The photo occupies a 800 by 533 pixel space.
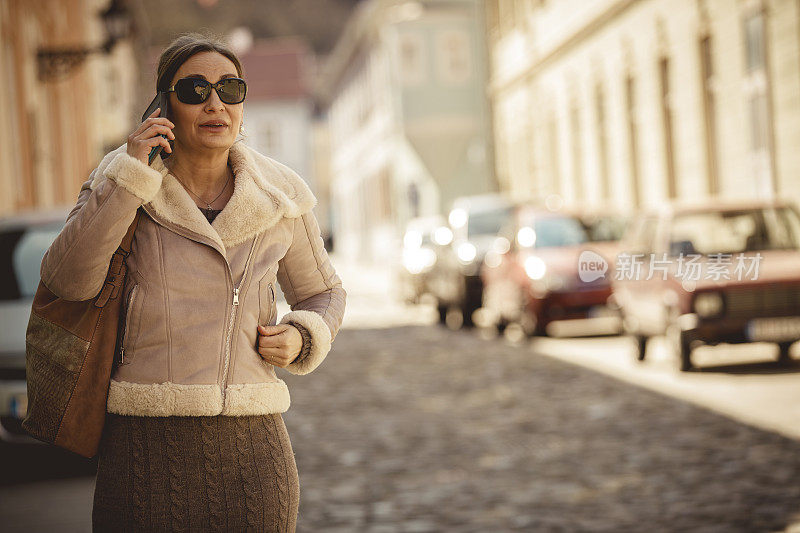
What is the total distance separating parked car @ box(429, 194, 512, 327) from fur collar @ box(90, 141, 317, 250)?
803 inches

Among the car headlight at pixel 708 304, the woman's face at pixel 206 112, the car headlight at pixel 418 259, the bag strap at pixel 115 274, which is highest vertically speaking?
the woman's face at pixel 206 112

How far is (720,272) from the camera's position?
11.5 meters

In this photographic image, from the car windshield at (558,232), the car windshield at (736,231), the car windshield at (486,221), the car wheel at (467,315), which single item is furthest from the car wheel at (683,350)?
the car windshield at (486,221)

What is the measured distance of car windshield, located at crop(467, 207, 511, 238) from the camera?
78.5 feet

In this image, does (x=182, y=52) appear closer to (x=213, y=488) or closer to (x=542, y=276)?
(x=213, y=488)

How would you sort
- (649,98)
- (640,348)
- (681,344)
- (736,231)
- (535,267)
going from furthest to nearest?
(649,98) → (535,267) → (640,348) → (681,344) → (736,231)

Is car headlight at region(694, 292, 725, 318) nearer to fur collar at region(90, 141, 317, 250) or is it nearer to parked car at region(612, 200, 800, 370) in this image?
parked car at region(612, 200, 800, 370)

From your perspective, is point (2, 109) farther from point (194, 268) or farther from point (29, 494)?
point (194, 268)

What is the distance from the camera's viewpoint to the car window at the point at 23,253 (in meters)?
9.49

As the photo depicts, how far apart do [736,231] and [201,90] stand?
33.0ft

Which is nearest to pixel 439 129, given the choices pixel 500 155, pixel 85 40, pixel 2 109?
pixel 500 155

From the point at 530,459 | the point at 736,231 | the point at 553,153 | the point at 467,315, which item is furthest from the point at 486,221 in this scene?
the point at 530,459

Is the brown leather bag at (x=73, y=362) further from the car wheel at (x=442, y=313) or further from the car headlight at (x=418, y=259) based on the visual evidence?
the car headlight at (x=418, y=259)

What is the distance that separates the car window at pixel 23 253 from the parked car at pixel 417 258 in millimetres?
17605
